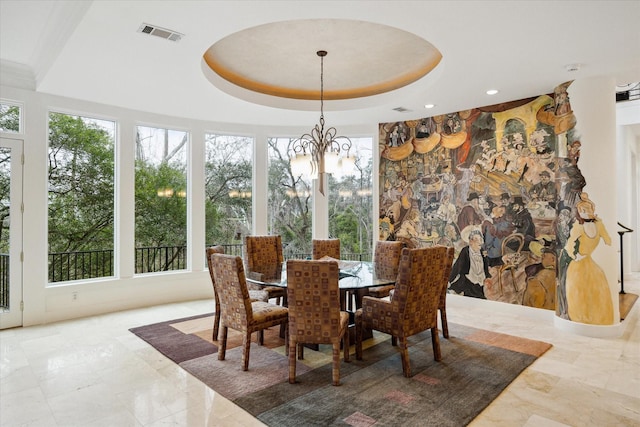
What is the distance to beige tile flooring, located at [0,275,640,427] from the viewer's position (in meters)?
2.47

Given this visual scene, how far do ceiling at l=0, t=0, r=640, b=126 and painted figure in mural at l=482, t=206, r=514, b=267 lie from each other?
4.96 feet

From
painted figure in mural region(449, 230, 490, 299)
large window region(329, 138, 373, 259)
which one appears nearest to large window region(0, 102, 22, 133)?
large window region(329, 138, 373, 259)

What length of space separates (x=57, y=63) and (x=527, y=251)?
18.7 feet

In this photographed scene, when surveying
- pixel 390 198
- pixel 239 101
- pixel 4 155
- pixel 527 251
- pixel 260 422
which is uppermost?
pixel 239 101

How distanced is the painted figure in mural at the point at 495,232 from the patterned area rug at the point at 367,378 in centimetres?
127

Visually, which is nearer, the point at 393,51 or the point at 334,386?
the point at 334,386

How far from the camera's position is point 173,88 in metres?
4.34

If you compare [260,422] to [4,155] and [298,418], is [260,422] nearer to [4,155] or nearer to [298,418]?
[298,418]

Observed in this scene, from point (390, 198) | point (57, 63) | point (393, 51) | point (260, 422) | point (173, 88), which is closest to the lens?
point (260, 422)

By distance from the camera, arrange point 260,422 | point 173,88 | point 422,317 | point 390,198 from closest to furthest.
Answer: point 260,422
point 422,317
point 173,88
point 390,198

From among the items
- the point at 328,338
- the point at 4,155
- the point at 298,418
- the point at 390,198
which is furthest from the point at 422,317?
the point at 4,155

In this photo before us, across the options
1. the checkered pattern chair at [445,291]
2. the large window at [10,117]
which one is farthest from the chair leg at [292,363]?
the large window at [10,117]

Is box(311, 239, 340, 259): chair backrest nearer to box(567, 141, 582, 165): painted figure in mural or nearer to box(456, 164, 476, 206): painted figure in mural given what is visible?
box(456, 164, 476, 206): painted figure in mural

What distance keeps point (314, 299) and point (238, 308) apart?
2.47 ft
